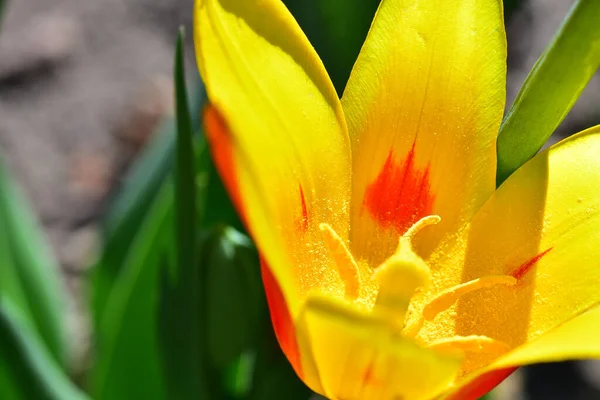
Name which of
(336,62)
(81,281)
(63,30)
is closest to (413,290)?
(336,62)

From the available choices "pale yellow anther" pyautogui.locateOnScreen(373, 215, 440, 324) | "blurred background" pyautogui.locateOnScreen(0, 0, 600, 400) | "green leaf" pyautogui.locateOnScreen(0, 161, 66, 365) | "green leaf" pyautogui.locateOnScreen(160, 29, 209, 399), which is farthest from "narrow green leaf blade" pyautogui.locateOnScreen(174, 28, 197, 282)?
"blurred background" pyautogui.locateOnScreen(0, 0, 600, 400)

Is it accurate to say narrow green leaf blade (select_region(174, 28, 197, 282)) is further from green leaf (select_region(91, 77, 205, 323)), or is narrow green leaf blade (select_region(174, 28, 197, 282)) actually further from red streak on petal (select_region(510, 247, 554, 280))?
green leaf (select_region(91, 77, 205, 323))

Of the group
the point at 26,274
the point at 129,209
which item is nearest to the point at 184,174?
the point at 129,209

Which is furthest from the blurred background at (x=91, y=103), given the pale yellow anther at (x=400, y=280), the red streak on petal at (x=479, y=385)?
the red streak on petal at (x=479, y=385)

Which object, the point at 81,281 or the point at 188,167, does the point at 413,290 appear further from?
the point at 81,281

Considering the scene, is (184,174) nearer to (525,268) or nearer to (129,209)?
(525,268)

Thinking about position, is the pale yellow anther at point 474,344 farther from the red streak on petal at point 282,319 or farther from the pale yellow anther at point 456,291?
the red streak on petal at point 282,319
